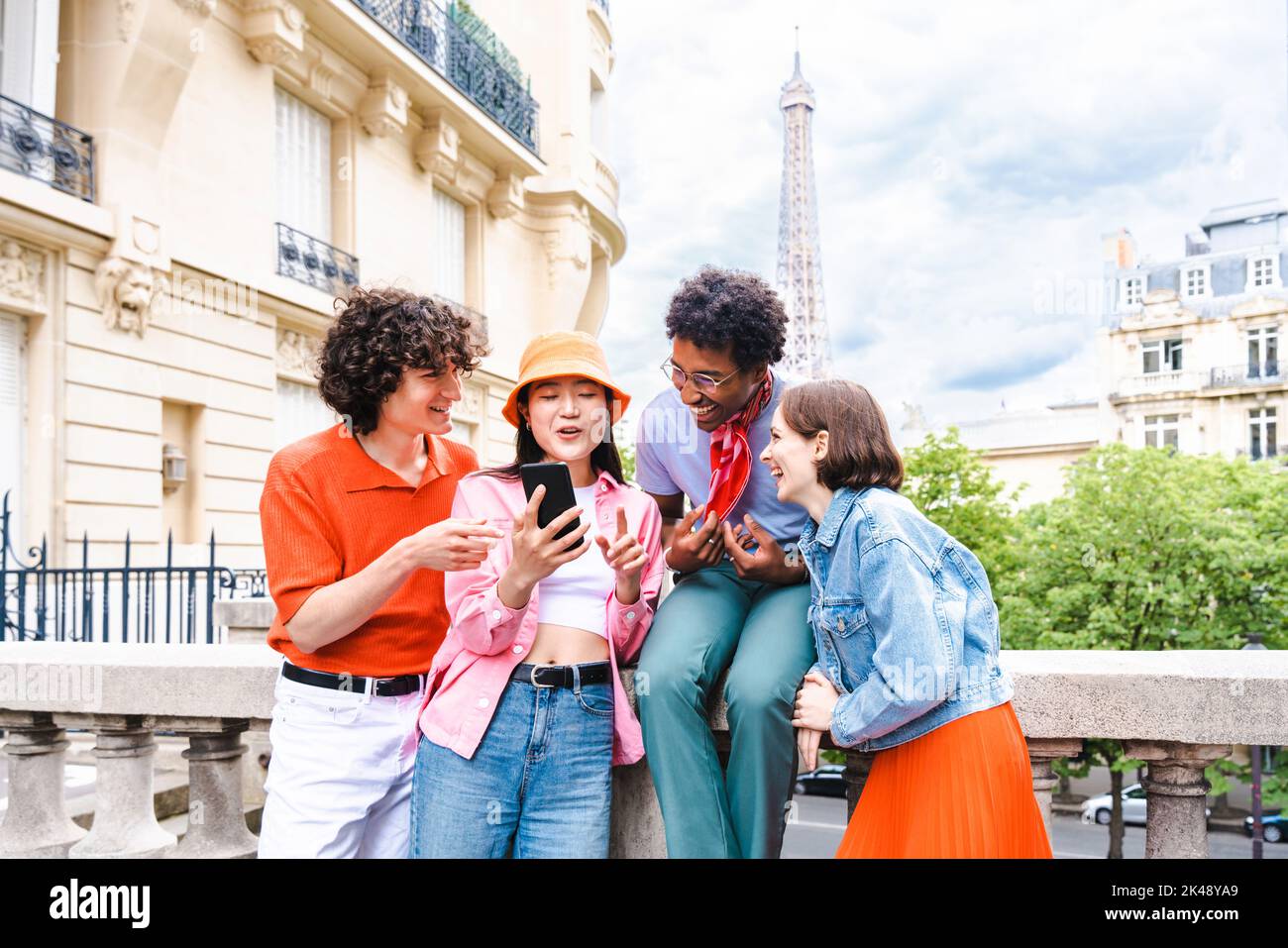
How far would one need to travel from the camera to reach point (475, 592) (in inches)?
95.7

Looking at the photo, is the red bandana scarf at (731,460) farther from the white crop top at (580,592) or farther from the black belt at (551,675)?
the black belt at (551,675)

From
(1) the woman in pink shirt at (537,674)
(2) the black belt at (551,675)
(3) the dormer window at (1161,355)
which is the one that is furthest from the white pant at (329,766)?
(3) the dormer window at (1161,355)

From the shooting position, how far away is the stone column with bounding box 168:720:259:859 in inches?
126

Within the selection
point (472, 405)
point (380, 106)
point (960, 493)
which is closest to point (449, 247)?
point (472, 405)

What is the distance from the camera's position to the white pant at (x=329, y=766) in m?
2.52

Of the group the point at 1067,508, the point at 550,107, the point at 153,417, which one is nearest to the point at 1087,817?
the point at 1067,508

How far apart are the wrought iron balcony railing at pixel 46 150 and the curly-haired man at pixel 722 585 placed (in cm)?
999

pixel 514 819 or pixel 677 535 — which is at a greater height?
pixel 677 535

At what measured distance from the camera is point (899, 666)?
82.3 inches

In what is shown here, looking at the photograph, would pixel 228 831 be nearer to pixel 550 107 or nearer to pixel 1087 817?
pixel 550 107

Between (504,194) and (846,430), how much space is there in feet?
59.9

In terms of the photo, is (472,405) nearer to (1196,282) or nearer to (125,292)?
(125,292)

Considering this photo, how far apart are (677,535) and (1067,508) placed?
24224mm

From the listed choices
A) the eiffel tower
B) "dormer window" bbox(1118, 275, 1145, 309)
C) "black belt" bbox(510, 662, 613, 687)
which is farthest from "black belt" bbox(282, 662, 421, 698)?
the eiffel tower
